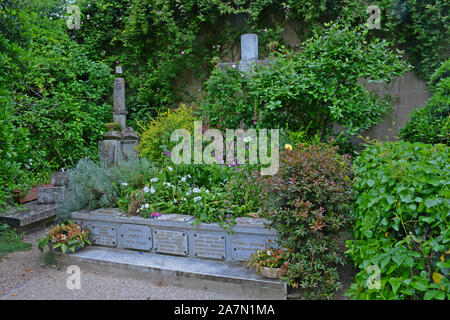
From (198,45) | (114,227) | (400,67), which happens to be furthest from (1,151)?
(198,45)

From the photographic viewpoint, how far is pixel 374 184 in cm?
206

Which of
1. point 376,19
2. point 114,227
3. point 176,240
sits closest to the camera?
point 176,240

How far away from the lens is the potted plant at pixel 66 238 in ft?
10.0

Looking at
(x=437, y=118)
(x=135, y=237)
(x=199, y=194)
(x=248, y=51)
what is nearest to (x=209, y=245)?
(x=199, y=194)

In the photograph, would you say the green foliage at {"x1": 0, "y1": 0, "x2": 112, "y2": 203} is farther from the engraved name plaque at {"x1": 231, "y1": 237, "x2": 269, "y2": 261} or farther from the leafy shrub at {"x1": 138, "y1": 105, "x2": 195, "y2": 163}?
the engraved name plaque at {"x1": 231, "y1": 237, "x2": 269, "y2": 261}

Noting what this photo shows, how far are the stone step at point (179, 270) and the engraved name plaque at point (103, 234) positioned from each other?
0.07m

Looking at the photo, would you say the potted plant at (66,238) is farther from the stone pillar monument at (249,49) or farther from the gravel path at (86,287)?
the stone pillar monument at (249,49)

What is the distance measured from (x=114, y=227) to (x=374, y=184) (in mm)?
2447

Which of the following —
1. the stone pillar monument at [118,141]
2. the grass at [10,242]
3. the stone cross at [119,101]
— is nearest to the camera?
the grass at [10,242]

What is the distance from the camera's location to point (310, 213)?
2307 millimetres

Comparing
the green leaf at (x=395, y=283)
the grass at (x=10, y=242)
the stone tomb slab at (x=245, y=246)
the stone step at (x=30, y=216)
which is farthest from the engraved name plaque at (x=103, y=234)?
the green leaf at (x=395, y=283)

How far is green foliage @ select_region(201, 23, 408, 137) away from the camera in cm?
383

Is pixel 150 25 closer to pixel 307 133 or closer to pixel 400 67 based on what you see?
pixel 307 133

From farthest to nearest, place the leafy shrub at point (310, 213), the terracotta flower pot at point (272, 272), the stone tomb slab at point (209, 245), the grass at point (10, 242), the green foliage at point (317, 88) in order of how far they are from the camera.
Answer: the green foliage at point (317, 88) < the grass at point (10, 242) < the stone tomb slab at point (209, 245) < the terracotta flower pot at point (272, 272) < the leafy shrub at point (310, 213)
